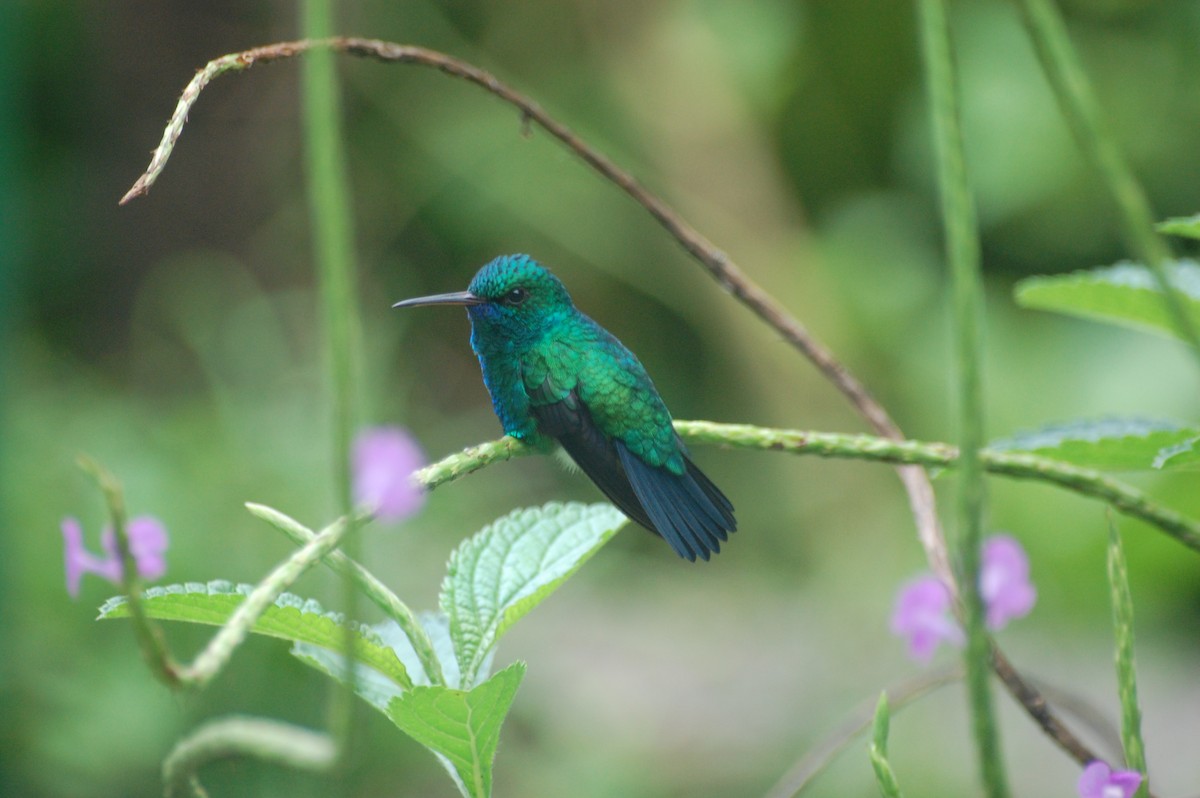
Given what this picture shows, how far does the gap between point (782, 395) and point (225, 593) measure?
12.7ft

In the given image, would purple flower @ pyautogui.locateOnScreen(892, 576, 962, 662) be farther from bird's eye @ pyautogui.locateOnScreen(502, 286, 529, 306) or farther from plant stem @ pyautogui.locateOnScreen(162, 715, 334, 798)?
plant stem @ pyautogui.locateOnScreen(162, 715, 334, 798)

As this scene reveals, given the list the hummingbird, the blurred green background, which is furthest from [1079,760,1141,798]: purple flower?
the blurred green background

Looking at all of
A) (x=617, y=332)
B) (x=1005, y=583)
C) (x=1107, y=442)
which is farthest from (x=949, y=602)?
(x=617, y=332)

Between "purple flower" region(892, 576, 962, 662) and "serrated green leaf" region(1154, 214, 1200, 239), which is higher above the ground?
"serrated green leaf" region(1154, 214, 1200, 239)

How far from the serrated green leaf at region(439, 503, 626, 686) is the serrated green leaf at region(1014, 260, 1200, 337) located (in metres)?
0.40

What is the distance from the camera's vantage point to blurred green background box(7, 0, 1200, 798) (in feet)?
10.5

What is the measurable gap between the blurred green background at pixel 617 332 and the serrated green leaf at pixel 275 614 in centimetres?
194

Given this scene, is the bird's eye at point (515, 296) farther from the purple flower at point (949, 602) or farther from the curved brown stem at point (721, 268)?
the purple flower at point (949, 602)

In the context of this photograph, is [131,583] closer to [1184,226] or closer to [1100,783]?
[1100,783]

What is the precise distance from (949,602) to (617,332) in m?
3.95

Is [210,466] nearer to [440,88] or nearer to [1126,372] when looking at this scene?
[440,88]

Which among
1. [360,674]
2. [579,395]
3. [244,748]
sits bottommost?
[244,748]

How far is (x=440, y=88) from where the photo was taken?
4.95 m

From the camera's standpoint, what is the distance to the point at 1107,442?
82 centimetres
